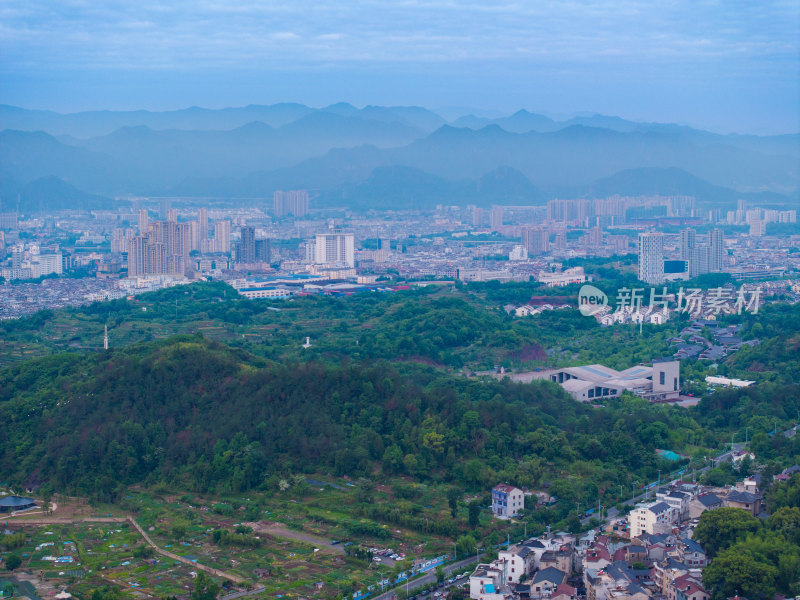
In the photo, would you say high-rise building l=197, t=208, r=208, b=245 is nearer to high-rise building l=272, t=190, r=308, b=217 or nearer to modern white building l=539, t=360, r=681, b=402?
high-rise building l=272, t=190, r=308, b=217

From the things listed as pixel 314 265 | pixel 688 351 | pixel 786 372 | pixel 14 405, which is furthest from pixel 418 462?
pixel 314 265

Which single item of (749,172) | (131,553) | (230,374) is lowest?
(131,553)

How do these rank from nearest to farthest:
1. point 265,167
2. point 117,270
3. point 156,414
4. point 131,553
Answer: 1. point 131,553
2. point 156,414
3. point 117,270
4. point 265,167

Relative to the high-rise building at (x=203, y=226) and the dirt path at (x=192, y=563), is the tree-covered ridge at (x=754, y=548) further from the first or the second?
the high-rise building at (x=203, y=226)

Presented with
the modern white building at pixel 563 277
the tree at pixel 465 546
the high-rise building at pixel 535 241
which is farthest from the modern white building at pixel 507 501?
the high-rise building at pixel 535 241

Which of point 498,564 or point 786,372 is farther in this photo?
point 786,372

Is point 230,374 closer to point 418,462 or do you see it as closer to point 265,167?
point 418,462

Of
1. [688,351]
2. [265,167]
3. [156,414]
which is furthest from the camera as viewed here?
[265,167]

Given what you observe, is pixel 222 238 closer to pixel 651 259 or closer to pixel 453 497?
pixel 651 259

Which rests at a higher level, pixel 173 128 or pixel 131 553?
pixel 173 128
